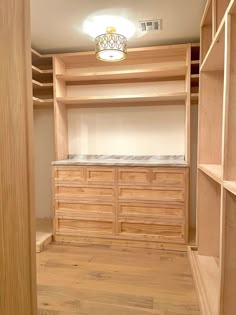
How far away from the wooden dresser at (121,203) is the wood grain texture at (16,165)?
1.85 metres

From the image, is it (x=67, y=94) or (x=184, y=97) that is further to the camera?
(x=67, y=94)

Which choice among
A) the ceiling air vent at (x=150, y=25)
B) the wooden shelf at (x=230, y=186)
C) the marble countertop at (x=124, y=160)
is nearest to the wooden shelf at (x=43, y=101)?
the marble countertop at (x=124, y=160)

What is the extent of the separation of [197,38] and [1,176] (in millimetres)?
2712

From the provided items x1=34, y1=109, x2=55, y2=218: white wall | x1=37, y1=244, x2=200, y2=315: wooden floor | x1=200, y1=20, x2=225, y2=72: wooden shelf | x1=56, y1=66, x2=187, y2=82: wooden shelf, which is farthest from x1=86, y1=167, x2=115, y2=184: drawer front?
x1=200, y1=20, x2=225, y2=72: wooden shelf

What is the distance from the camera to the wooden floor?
5.57ft

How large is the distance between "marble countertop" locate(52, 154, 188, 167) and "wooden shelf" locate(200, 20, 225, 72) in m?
0.99

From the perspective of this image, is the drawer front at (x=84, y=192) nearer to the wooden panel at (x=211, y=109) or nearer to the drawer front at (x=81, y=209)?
the drawer front at (x=81, y=209)

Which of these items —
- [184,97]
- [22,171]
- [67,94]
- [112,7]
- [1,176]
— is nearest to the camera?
[1,176]

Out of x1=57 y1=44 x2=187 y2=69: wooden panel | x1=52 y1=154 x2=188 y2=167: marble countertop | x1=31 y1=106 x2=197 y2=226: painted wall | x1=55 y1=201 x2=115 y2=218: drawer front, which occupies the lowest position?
x1=55 y1=201 x2=115 y2=218: drawer front

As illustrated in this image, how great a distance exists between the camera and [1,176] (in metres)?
0.69

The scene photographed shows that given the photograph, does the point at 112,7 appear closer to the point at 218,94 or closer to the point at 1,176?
the point at 218,94

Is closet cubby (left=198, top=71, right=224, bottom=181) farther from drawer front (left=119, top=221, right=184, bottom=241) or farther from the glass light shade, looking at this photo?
drawer front (left=119, top=221, right=184, bottom=241)

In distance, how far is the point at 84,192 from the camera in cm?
279

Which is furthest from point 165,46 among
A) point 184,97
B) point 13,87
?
point 13,87
